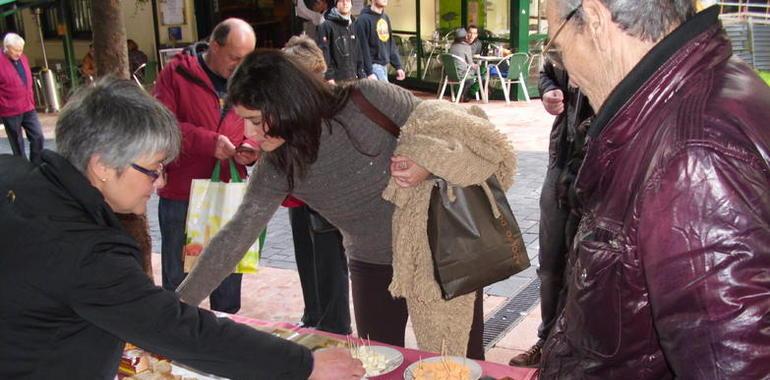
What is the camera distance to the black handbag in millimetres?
2543

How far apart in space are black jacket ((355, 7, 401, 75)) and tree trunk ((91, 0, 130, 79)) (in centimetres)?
574

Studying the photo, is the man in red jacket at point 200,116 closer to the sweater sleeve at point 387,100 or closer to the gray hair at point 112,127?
the sweater sleeve at point 387,100

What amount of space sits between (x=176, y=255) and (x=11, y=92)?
5.85 meters

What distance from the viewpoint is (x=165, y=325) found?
171 centimetres

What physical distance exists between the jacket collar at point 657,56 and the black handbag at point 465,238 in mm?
1303

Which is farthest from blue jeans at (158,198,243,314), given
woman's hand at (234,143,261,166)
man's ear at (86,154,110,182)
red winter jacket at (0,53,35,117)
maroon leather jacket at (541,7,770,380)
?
red winter jacket at (0,53,35,117)

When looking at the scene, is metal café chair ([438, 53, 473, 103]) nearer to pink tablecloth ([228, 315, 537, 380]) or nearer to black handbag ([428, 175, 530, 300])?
black handbag ([428, 175, 530, 300])

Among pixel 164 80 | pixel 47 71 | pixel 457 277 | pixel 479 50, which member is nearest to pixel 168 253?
pixel 164 80

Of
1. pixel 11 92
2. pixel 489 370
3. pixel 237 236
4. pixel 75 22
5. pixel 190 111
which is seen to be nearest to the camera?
pixel 489 370

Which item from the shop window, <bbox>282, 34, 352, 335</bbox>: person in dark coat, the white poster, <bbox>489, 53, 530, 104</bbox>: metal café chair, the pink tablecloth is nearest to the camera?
the pink tablecloth

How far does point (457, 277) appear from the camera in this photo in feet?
8.35

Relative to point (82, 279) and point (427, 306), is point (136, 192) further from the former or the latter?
point (427, 306)

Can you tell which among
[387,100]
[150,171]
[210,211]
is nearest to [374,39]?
[210,211]

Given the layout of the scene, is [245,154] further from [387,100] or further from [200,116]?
[387,100]
